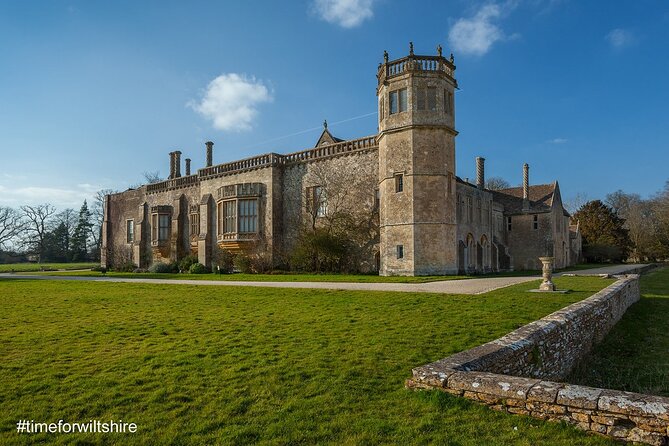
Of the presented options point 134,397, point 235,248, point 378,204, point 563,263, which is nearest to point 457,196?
point 378,204

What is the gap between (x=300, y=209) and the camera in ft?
94.0

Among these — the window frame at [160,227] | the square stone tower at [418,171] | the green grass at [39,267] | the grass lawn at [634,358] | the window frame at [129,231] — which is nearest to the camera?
the grass lawn at [634,358]

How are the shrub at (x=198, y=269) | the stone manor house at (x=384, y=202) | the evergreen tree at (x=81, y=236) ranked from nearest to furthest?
the stone manor house at (x=384, y=202) < the shrub at (x=198, y=269) < the evergreen tree at (x=81, y=236)

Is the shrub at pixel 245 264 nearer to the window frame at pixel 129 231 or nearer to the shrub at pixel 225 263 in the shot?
the shrub at pixel 225 263

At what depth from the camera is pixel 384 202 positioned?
24.1m

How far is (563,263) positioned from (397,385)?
1589 inches

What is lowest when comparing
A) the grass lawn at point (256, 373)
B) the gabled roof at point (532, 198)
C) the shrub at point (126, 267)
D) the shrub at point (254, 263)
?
the grass lawn at point (256, 373)

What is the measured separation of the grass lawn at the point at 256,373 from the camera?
159 inches

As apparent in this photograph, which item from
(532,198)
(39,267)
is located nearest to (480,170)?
(532,198)

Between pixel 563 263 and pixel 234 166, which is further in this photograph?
pixel 563 263

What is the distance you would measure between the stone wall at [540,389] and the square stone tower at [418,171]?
49.8 feet

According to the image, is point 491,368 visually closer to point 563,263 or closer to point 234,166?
point 234,166

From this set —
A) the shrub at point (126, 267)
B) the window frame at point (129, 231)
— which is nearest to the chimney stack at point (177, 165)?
the window frame at point (129, 231)

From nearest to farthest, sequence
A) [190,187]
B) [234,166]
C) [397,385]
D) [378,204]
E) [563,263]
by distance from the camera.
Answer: [397,385] < [378,204] < [234,166] < [190,187] < [563,263]
